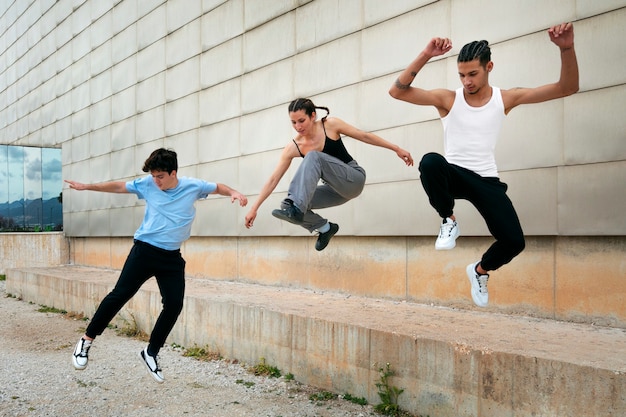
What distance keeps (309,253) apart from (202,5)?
285 inches

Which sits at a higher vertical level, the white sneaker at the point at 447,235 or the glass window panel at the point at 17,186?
the glass window panel at the point at 17,186

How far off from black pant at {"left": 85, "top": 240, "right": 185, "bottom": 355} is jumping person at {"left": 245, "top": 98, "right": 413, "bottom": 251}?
1.26 m

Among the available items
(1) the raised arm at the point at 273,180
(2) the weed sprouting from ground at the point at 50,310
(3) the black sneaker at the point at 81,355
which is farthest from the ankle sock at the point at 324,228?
(2) the weed sprouting from ground at the point at 50,310

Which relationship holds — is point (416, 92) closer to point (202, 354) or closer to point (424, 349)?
point (424, 349)

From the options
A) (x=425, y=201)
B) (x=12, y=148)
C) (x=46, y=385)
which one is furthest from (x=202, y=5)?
(x=12, y=148)

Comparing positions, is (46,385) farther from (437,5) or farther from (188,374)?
(437,5)

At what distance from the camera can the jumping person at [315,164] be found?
5.64m

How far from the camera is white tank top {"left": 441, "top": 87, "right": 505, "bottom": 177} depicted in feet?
16.2

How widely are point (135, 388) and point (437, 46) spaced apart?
7.61 metres

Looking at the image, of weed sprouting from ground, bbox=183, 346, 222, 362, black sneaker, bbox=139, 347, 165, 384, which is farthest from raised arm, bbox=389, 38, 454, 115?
weed sprouting from ground, bbox=183, 346, 222, 362

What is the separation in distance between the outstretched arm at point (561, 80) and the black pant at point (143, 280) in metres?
3.85

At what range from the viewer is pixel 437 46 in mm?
4543

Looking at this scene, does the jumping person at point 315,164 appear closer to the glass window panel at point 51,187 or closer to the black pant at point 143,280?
the black pant at point 143,280

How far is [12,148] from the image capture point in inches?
1145
